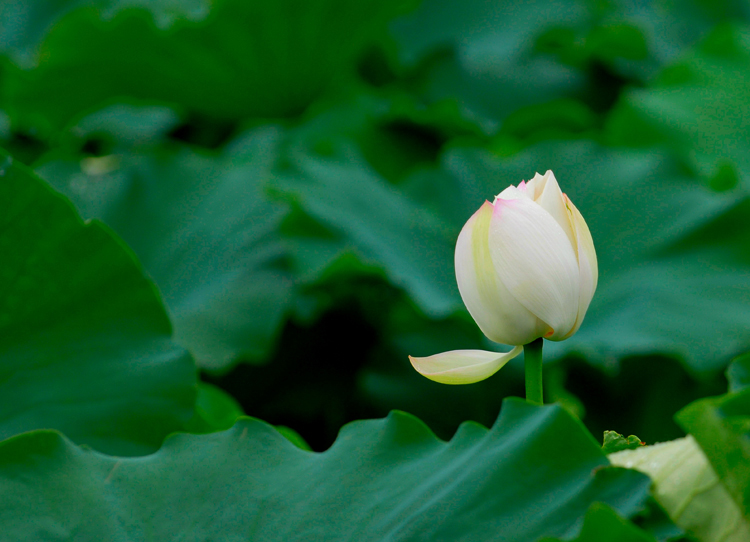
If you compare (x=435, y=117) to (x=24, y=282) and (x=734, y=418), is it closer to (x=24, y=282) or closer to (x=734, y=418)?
(x=24, y=282)

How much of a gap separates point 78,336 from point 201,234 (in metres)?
0.49

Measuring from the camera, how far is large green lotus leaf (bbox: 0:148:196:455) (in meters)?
0.63

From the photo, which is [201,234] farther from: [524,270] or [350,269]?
[524,270]

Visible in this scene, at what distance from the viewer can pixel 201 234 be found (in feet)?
3.73

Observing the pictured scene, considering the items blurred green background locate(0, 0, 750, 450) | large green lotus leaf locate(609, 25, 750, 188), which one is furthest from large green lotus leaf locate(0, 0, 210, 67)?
large green lotus leaf locate(609, 25, 750, 188)

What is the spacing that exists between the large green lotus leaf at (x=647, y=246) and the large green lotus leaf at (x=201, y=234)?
0.32 m

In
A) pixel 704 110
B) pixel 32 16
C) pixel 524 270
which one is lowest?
pixel 32 16

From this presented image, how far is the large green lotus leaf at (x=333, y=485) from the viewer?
1.38 feet

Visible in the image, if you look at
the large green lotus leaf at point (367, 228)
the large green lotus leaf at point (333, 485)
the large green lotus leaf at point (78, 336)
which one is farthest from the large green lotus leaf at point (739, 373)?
the large green lotus leaf at point (367, 228)

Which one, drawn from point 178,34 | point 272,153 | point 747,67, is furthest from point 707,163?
point 178,34

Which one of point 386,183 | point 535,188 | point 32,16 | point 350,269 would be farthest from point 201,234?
point 32,16

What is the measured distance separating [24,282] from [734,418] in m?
0.54

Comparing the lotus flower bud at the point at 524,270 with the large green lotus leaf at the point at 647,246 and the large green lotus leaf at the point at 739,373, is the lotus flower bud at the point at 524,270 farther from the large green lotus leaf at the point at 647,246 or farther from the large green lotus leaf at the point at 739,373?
the large green lotus leaf at the point at 647,246

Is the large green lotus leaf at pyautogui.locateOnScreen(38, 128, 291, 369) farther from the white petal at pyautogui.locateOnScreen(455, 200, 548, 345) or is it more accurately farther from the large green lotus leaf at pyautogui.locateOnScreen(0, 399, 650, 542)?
the white petal at pyautogui.locateOnScreen(455, 200, 548, 345)
